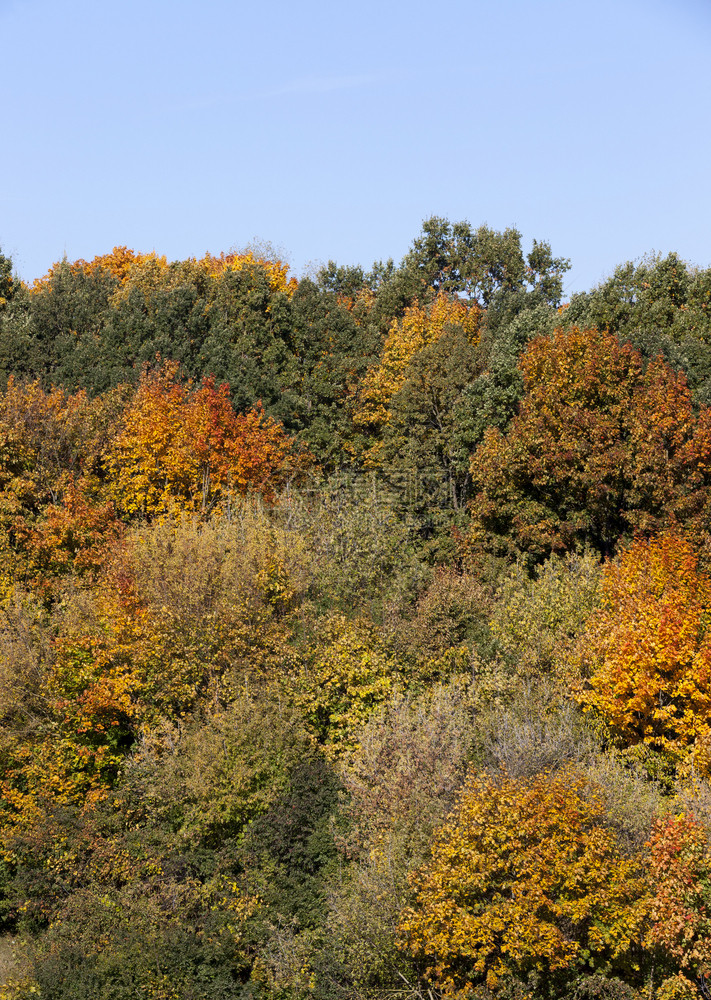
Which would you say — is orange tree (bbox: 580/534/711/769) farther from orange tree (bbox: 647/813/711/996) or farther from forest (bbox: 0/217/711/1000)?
orange tree (bbox: 647/813/711/996)

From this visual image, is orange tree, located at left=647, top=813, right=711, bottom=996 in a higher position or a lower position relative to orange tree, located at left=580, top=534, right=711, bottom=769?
lower

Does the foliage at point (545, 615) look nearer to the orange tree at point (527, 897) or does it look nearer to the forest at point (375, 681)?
the forest at point (375, 681)

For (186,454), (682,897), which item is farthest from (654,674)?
(186,454)

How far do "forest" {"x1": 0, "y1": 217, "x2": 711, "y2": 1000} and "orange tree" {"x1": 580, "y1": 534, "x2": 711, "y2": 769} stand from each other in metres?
0.13

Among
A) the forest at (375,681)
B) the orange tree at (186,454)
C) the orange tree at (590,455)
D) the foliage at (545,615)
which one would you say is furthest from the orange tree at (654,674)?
the orange tree at (186,454)

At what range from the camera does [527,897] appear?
22.3 meters

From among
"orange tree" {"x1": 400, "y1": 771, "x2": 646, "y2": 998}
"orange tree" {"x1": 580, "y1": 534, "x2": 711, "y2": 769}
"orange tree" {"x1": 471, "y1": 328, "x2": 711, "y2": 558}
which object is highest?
"orange tree" {"x1": 471, "y1": 328, "x2": 711, "y2": 558}

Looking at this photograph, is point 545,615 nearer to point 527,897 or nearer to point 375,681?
point 375,681

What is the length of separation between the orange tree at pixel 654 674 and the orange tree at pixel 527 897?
665 cm

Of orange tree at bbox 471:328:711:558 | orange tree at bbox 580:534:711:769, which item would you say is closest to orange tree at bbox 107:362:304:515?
orange tree at bbox 471:328:711:558

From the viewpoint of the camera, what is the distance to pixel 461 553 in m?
48.2

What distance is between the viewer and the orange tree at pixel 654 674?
30.2m

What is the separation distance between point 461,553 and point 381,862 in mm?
24137

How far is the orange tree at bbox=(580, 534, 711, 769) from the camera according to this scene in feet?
98.9
